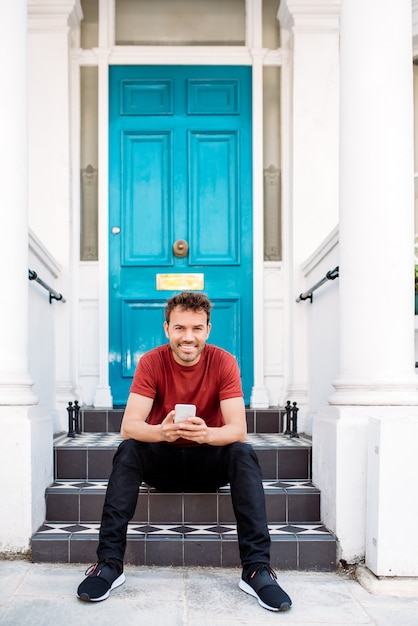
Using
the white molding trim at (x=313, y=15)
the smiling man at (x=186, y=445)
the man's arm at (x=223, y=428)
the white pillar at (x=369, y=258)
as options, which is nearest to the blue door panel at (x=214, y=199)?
the white molding trim at (x=313, y=15)

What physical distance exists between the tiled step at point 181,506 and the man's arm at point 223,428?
0.50m

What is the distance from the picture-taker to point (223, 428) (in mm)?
2979

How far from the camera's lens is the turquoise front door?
5.24 m

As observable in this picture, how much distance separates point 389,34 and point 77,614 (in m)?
2.76

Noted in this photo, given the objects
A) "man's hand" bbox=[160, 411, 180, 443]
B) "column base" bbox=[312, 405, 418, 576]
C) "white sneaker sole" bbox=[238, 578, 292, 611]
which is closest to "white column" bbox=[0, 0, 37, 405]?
"man's hand" bbox=[160, 411, 180, 443]

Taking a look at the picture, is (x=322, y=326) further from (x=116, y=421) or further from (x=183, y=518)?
(x=183, y=518)

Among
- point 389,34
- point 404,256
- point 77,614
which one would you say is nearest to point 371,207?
point 404,256

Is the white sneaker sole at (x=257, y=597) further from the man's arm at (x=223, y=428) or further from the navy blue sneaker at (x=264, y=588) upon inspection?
the man's arm at (x=223, y=428)

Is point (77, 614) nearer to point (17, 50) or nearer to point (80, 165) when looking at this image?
point (17, 50)

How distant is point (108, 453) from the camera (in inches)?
152

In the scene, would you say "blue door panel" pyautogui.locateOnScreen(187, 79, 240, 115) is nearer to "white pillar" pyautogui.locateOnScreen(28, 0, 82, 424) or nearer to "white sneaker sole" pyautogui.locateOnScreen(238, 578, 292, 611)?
"white pillar" pyautogui.locateOnScreen(28, 0, 82, 424)

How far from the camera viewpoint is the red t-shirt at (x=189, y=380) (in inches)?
122

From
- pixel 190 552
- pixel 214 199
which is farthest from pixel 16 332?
pixel 214 199

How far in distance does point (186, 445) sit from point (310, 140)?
275cm
